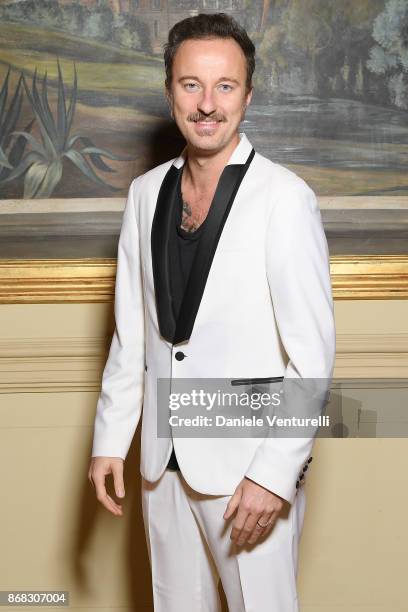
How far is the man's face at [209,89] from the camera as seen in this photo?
2191mm

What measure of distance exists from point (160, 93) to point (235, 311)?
1214 mm

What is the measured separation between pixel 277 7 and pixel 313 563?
2.02 meters

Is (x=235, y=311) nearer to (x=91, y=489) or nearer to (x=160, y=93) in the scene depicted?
(x=160, y=93)

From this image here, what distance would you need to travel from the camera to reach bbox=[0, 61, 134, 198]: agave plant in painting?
123 inches

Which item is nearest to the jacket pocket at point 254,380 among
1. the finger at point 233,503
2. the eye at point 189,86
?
the finger at point 233,503

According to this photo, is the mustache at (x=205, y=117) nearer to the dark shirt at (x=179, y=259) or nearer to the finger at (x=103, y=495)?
the dark shirt at (x=179, y=259)

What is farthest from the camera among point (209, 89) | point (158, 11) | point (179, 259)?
point (158, 11)

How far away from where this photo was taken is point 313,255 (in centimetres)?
212

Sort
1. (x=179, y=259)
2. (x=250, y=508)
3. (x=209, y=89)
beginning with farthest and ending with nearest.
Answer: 1. (x=179, y=259)
2. (x=209, y=89)
3. (x=250, y=508)

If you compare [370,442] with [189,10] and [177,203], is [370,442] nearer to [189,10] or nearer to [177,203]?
[177,203]

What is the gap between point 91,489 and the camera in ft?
10.9

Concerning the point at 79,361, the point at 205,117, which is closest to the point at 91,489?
the point at 79,361

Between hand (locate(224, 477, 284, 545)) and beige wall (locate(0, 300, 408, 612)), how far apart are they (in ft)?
3.81

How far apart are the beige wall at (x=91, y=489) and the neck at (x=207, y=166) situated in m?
0.98
